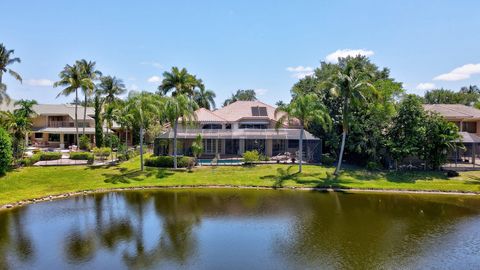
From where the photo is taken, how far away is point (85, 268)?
15797 mm

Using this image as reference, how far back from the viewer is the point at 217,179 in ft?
118

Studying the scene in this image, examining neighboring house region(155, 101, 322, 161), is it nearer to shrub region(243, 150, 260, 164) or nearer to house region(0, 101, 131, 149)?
shrub region(243, 150, 260, 164)

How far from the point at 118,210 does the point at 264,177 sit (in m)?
15.8

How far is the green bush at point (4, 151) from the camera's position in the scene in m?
33.3

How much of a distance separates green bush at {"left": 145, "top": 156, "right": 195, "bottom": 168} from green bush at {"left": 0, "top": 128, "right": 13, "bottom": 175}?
1369cm

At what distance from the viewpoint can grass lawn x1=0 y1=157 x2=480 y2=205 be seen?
3297 cm

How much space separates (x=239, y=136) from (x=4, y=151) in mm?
25568

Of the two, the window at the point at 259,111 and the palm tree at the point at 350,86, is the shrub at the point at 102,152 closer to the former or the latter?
the window at the point at 259,111

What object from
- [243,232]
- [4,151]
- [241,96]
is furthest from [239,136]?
[241,96]

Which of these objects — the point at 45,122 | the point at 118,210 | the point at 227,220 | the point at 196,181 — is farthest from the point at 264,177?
the point at 45,122

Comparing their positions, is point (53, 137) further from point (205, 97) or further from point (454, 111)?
point (454, 111)

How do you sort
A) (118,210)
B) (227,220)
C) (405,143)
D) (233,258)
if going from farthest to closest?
(405,143) → (118,210) → (227,220) → (233,258)

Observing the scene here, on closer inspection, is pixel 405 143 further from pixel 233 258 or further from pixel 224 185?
pixel 233 258

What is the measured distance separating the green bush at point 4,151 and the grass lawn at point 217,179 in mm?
918
